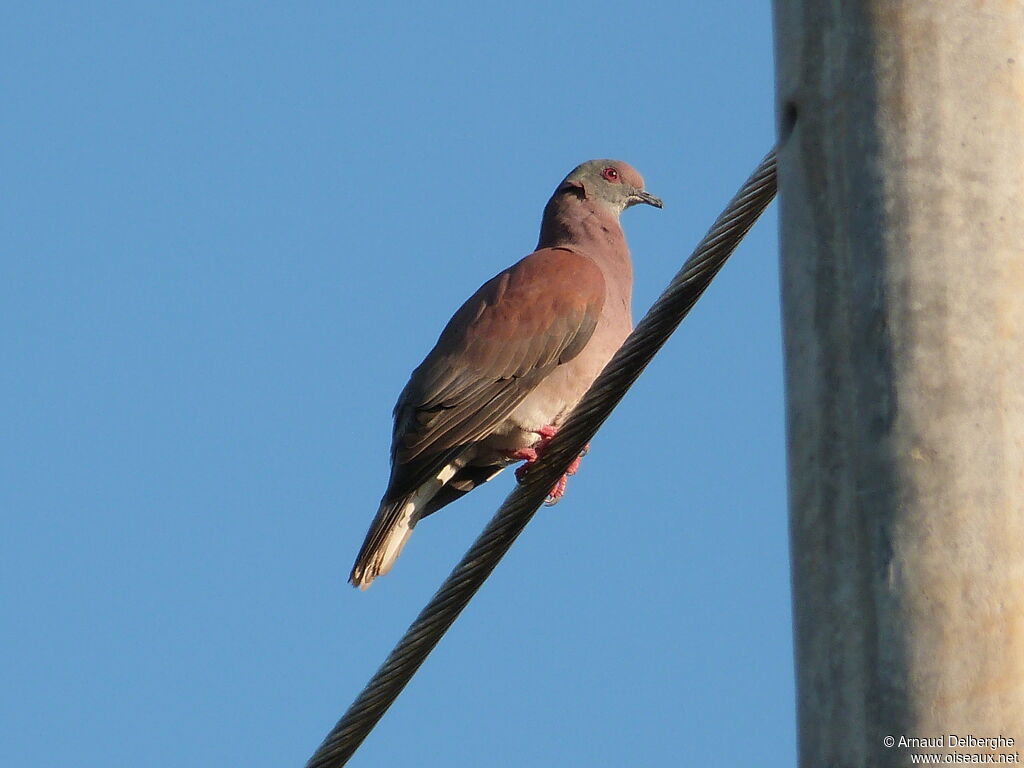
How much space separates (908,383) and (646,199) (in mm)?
5882

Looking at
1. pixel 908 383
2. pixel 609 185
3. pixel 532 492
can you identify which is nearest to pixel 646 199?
pixel 609 185

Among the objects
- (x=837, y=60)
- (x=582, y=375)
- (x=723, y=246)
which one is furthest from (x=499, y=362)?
(x=837, y=60)

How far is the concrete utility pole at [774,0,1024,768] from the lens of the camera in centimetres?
162

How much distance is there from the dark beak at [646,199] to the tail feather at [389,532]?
2.21m

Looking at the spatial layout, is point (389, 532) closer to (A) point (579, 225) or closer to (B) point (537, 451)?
(B) point (537, 451)

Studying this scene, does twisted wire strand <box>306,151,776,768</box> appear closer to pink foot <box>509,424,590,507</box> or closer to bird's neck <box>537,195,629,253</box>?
pink foot <box>509,424,590,507</box>

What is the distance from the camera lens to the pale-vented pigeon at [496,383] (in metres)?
5.61

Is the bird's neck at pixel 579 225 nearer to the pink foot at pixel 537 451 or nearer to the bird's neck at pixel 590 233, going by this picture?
the bird's neck at pixel 590 233

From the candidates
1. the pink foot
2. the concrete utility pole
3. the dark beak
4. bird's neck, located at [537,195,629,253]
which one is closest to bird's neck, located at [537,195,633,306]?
bird's neck, located at [537,195,629,253]

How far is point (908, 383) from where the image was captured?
1686mm

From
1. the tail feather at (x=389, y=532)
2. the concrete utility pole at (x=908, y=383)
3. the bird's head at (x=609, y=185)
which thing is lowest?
the concrete utility pole at (x=908, y=383)

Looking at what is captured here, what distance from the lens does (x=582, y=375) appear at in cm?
601

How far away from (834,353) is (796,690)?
1.29 ft

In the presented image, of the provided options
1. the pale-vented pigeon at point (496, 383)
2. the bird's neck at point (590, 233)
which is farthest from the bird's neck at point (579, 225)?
the pale-vented pigeon at point (496, 383)
